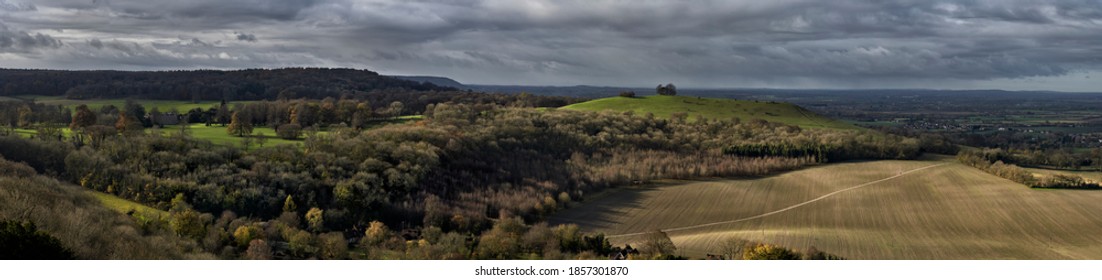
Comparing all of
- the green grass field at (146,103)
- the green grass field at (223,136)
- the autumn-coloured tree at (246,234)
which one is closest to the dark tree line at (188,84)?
the green grass field at (146,103)

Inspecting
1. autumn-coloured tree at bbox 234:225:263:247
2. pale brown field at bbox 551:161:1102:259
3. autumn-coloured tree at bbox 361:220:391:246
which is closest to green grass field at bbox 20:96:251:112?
autumn-coloured tree at bbox 361:220:391:246

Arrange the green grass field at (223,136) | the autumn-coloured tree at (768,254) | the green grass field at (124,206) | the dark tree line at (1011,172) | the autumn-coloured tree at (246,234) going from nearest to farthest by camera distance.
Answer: the autumn-coloured tree at (768,254)
the autumn-coloured tree at (246,234)
the green grass field at (124,206)
the dark tree line at (1011,172)
the green grass field at (223,136)

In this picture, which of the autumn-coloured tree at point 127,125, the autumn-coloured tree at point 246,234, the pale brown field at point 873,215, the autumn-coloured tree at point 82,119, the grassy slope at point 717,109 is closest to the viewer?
the autumn-coloured tree at point 246,234

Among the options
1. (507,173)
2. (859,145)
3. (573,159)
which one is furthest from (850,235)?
(859,145)

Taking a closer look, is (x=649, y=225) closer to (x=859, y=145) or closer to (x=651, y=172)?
(x=651, y=172)

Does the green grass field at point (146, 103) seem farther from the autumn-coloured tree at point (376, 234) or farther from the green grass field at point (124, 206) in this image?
the autumn-coloured tree at point (376, 234)

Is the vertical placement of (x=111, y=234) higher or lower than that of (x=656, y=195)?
higher

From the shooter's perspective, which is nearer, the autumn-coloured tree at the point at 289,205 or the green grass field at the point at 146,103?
the autumn-coloured tree at the point at 289,205

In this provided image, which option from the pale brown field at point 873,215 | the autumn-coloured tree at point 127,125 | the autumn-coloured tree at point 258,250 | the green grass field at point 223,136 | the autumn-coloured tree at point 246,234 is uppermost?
the autumn-coloured tree at point 127,125
